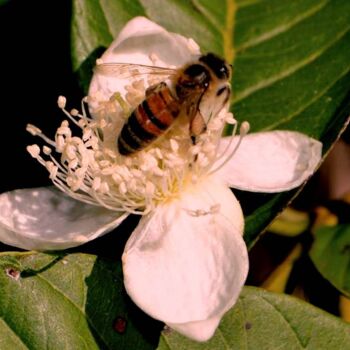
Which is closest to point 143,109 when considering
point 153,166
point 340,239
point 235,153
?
point 153,166

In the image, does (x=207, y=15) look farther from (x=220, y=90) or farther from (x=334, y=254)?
(x=334, y=254)

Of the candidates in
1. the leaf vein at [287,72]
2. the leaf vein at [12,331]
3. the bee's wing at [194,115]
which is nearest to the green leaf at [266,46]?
the leaf vein at [287,72]

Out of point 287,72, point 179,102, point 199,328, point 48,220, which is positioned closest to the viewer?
point 199,328

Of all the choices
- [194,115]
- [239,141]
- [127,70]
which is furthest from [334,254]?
[127,70]

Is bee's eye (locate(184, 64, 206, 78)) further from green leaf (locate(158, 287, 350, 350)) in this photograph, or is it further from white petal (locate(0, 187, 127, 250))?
green leaf (locate(158, 287, 350, 350))

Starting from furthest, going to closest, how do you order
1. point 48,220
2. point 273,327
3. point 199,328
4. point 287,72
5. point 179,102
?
point 287,72
point 48,220
point 179,102
point 273,327
point 199,328

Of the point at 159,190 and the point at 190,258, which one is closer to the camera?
the point at 190,258

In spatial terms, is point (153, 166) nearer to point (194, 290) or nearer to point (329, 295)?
point (194, 290)

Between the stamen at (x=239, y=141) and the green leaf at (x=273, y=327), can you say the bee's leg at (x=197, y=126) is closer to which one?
the stamen at (x=239, y=141)
